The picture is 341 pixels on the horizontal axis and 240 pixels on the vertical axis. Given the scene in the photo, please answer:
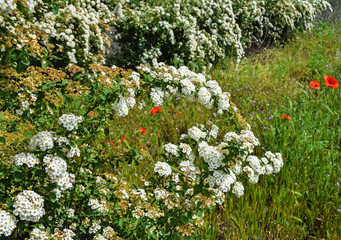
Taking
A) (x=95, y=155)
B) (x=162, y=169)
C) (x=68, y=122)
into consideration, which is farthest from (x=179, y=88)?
(x=68, y=122)

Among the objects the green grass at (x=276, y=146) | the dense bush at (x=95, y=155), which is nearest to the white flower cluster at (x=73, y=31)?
the dense bush at (x=95, y=155)

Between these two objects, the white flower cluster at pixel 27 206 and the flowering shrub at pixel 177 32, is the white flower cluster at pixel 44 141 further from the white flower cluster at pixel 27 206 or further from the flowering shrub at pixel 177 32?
the flowering shrub at pixel 177 32

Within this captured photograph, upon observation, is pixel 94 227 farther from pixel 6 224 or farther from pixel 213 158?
pixel 213 158

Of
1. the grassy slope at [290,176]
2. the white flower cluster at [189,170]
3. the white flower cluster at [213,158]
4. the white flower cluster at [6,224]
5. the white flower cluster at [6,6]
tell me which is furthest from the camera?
the grassy slope at [290,176]

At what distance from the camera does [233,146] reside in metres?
1.50

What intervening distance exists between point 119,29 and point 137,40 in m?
0.41

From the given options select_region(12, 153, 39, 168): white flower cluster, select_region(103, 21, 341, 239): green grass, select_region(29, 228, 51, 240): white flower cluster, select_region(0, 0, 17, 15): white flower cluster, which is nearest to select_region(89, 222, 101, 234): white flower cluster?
select_region(29, 228, 51, 240): white flower cluster

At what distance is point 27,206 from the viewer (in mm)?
1258

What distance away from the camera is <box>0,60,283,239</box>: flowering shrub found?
4.62 ft

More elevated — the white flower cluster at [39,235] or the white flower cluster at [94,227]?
the white flower cluster at [39,235]

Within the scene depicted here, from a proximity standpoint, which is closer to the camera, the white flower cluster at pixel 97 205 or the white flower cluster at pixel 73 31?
the white flower cluster at pixel 97 205

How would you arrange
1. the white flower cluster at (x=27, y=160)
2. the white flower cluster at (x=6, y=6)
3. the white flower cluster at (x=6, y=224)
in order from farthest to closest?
the white flower cluster at (x=27, y=160) → the white flower cluster at (x=6, y=224) → the white flower cluster at (x=6, y=6)

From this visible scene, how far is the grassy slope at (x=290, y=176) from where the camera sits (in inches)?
92.8

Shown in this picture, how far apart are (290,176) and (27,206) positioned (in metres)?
2.33
